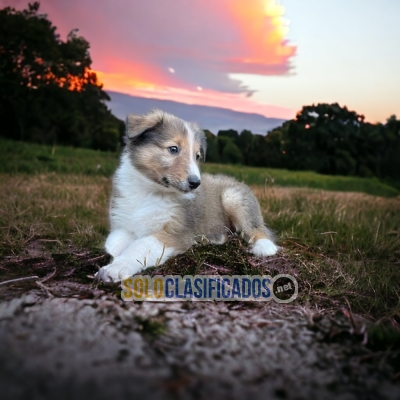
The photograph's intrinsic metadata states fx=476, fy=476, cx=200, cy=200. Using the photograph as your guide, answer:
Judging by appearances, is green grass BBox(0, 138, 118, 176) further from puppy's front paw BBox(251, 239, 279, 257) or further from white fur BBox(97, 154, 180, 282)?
puppy's front paw BBox(251, 239, 279, 257)

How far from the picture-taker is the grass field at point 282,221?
244 cm

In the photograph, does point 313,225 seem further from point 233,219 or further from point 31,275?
point 31,275

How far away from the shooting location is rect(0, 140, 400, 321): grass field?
2.44 meters

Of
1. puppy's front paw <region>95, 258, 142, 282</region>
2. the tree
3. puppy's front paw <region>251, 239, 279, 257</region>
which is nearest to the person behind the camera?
puppy's front paw <region>95, 258, 142, 282</region>

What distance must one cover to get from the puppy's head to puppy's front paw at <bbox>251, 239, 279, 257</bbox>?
2.17 feet

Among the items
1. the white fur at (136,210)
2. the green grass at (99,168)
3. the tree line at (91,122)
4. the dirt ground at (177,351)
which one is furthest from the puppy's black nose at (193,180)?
the green grass at (99,168)

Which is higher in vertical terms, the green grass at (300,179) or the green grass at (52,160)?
the green grass at (300,179)

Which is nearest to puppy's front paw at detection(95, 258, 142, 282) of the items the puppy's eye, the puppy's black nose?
the puppy's black nose

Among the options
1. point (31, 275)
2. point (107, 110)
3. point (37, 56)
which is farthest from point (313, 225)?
point (37, 56)

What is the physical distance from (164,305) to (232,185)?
2003mm

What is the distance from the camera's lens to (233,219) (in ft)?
11.7

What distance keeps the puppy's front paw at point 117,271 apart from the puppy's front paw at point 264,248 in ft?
2.82

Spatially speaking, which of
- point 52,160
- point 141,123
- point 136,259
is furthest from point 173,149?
point 52,160

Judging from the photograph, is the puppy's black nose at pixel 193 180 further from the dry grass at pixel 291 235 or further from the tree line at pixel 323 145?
the tree line at pixel 323 145
